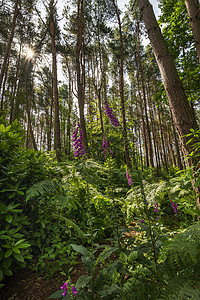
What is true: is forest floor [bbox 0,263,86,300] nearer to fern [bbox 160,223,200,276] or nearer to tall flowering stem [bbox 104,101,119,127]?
fern [bbox 160,223,200,276]

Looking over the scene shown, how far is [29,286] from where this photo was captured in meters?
1.64

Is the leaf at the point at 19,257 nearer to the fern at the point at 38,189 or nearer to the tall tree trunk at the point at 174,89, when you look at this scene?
the fern at the point at 38,189

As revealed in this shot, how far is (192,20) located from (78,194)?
16.1 ft

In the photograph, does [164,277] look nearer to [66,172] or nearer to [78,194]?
[78,194]

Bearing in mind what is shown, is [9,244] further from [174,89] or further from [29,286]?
[174,89]

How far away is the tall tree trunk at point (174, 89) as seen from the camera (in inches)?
97.3

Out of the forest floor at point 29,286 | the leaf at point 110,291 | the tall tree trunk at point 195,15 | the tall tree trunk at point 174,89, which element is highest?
the tall tree trunk at point 195,15

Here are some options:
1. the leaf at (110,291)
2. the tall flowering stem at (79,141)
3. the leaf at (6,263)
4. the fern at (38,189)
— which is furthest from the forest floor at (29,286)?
the tall flowering stem at (79,141)

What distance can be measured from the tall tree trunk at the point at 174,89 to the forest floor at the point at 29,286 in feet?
8.00

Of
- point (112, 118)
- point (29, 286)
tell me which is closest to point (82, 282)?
point (29, 286)

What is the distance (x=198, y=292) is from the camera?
0.92 meters

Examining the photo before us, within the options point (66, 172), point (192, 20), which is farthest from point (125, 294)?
point (192, 20)

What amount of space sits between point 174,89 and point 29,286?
3.35 meters

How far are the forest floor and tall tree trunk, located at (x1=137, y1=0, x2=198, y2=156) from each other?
2.44 m
